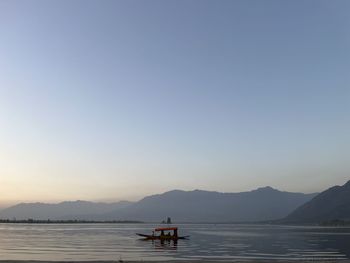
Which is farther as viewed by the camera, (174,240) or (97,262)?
(174,240)

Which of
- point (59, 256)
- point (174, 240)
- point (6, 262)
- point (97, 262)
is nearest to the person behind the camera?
point (6, 262)

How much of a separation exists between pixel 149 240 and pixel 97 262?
58.5m

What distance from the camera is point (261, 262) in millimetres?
50719

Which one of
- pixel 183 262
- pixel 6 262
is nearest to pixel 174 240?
pixel 183 262

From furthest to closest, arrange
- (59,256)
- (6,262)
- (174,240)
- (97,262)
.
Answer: (174,240)
(59,256)
(97,262)
(6,262)

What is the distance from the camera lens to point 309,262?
1959 inches

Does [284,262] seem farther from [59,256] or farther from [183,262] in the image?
[59,256]

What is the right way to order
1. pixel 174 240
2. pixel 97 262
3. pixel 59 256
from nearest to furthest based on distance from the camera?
pixel 97 262 < pixel 59 256 < pixel 174 240

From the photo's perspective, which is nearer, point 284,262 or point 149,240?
point 284,262

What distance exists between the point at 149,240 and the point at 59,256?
48339 mm

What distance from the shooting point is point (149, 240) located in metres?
107

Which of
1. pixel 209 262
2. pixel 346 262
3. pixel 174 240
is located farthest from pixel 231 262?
pixel 174 240

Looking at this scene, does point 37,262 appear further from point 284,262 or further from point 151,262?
point 284,262

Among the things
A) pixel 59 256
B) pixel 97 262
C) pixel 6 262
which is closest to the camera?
pixel 6 262
